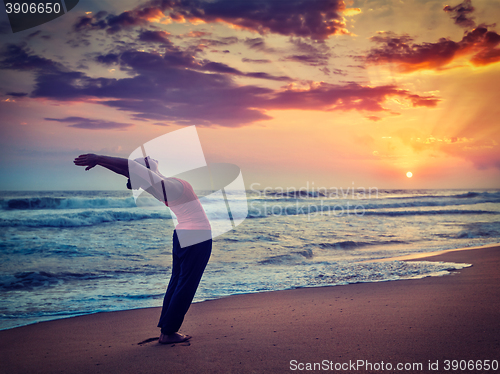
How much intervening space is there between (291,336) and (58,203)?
95.5 feet

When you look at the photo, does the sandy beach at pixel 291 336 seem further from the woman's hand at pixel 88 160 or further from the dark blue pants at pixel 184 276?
the woman's hand at pixel 88 160

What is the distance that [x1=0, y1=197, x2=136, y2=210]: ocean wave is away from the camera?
25.1 meters

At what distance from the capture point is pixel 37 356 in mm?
3127

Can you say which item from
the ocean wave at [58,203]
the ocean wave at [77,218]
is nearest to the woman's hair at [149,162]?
the ocean wave at [77,218]

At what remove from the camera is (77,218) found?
60.8 ft

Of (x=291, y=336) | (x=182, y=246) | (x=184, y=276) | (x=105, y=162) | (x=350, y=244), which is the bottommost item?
(x=350, y=244)

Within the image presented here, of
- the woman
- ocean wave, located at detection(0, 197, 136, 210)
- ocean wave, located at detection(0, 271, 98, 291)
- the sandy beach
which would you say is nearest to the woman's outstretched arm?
the woman

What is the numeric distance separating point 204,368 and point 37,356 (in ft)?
5.87

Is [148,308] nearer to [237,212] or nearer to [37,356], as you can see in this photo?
[37,356]

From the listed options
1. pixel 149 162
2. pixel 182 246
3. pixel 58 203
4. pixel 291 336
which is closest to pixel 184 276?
pixel 182 246

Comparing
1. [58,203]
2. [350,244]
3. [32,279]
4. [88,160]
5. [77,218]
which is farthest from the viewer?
[58,203]

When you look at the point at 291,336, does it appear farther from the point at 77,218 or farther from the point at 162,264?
the point at 77,218

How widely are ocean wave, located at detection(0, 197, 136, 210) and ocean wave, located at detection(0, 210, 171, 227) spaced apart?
21.4 ft

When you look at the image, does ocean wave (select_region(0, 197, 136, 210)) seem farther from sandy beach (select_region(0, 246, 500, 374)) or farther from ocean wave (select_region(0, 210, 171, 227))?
sandy beach (select_region(0, 246, 500, 374))
